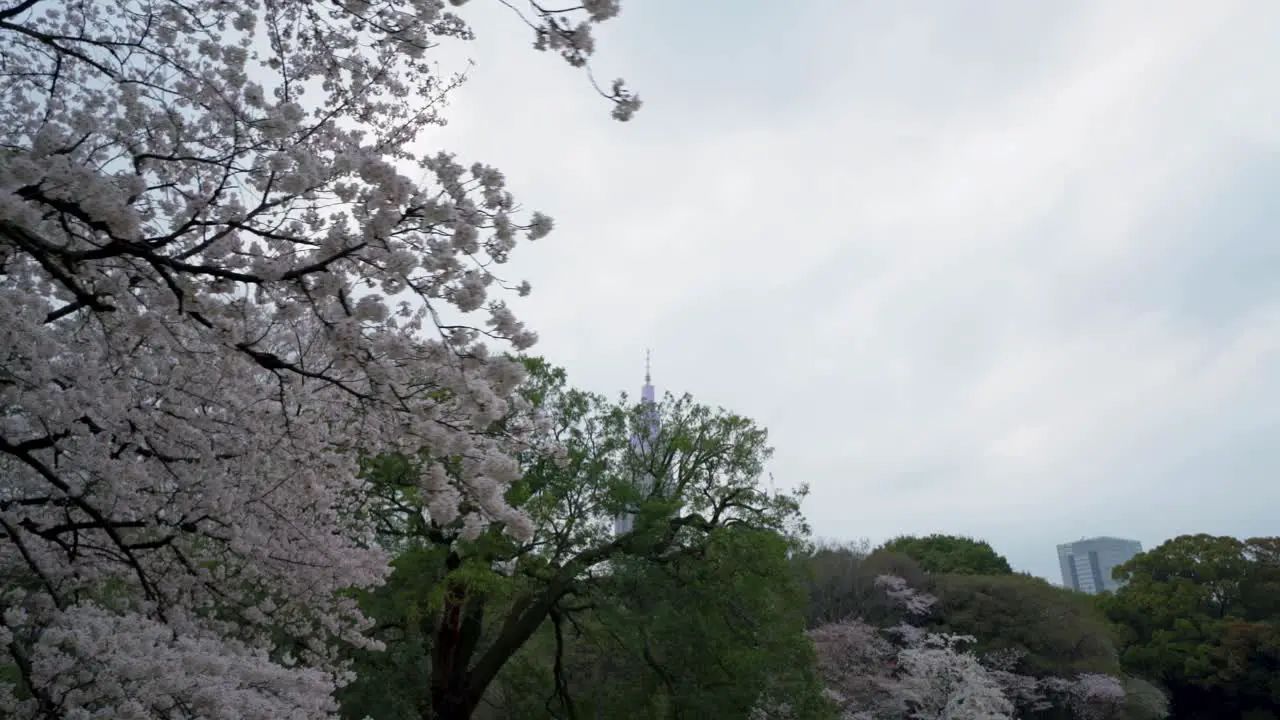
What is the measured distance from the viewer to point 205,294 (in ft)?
12.5

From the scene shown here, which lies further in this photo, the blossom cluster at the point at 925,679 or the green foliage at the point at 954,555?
the green foliage at the point at 954,555

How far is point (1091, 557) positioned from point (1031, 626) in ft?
426

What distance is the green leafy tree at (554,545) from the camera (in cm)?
1157

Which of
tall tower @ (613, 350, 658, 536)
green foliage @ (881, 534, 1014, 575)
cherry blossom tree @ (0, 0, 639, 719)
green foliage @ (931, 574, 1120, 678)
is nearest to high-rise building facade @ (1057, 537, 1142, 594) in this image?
green foliage @ (881, 534, 1014, 575)

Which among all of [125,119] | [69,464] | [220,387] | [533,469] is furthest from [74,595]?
[533,469]

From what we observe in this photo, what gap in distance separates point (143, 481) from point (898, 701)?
19.9 m

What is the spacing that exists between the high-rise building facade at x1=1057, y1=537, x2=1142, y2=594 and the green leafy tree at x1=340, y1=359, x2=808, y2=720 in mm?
138268

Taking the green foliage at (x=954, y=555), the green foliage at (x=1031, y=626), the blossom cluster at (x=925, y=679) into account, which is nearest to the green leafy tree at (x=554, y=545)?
the blossom cluster at (x=925, y=679)

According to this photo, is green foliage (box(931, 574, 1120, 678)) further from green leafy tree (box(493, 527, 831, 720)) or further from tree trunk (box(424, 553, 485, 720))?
tree trunk (box(424, 553, 485, 720))

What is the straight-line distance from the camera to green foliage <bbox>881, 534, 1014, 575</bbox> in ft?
121

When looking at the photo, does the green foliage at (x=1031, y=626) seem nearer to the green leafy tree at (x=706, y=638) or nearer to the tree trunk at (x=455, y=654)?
the green leafy tree at (x=706, y=638)

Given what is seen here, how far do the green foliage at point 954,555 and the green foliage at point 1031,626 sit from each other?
772 centimetres

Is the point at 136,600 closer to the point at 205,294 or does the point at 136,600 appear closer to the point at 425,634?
the point at 205,294

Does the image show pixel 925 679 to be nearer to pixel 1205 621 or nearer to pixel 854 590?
pixel 854 590
